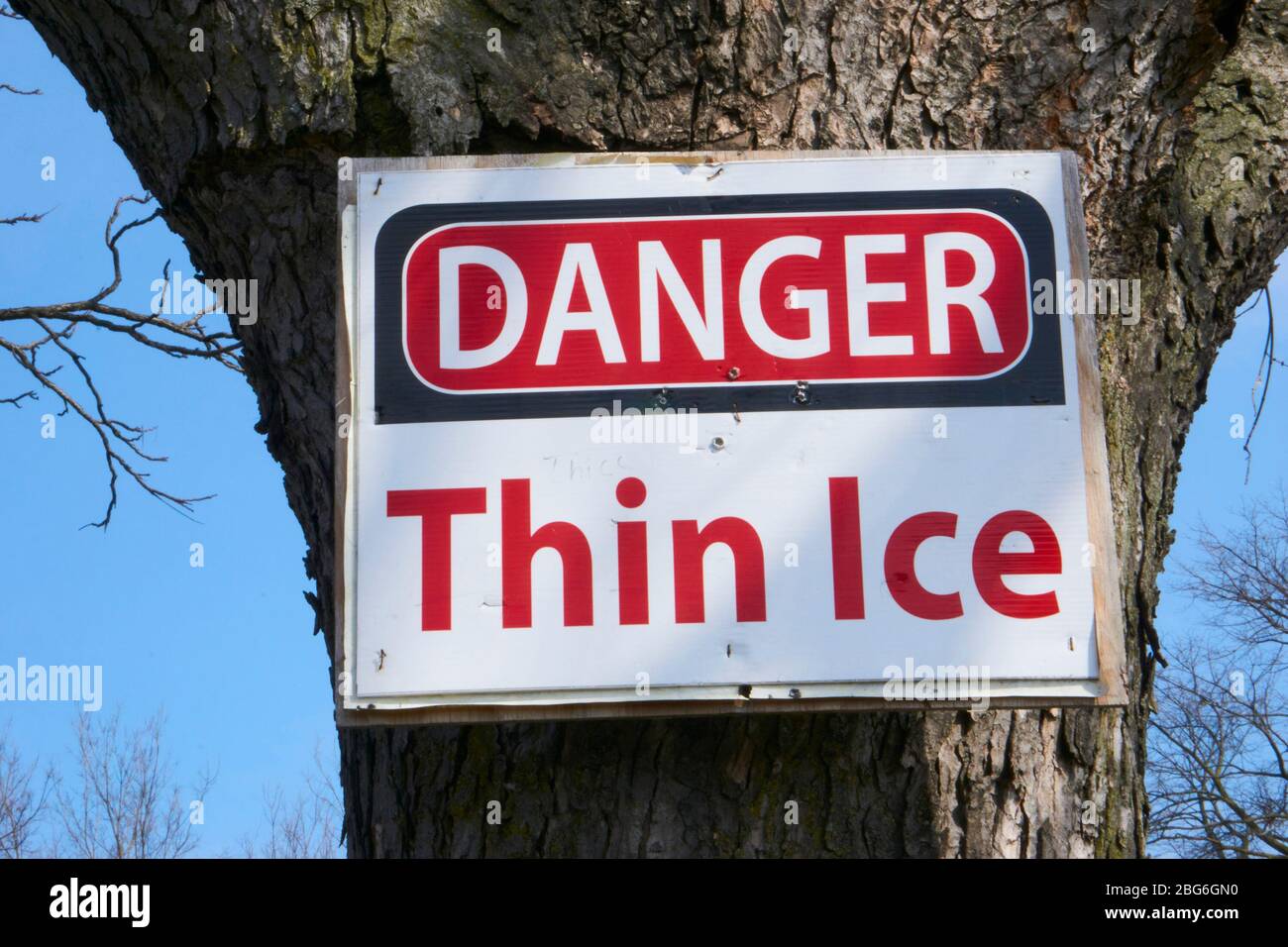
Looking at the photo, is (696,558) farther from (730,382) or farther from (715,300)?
(715,300)

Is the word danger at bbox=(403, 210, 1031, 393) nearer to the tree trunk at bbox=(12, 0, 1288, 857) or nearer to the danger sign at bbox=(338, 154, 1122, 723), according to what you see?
the danger sign at bbox=(338, 154, 1122, 723)

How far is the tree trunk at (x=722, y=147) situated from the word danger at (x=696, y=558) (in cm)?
19

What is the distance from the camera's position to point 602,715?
1.96 meters

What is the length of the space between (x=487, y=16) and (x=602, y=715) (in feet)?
4.08

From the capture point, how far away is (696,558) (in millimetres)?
2029

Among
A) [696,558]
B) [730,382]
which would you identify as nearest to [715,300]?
[730,382]

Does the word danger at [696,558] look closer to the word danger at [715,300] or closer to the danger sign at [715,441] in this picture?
the danger sign at [715,441]

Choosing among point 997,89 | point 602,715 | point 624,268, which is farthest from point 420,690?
point 997,89

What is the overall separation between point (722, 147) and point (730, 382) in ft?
1.43

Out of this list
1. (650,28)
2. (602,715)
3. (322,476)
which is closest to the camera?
(602,715)

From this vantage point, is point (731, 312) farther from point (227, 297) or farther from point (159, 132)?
point (159, 132)

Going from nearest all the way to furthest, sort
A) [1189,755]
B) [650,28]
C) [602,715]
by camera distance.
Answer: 1. [602,715]
2. [650,28]
3. [1189,755]

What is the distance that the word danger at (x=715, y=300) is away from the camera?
2.11m

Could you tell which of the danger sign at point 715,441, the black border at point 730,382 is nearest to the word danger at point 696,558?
the danger sign at point 715,441
